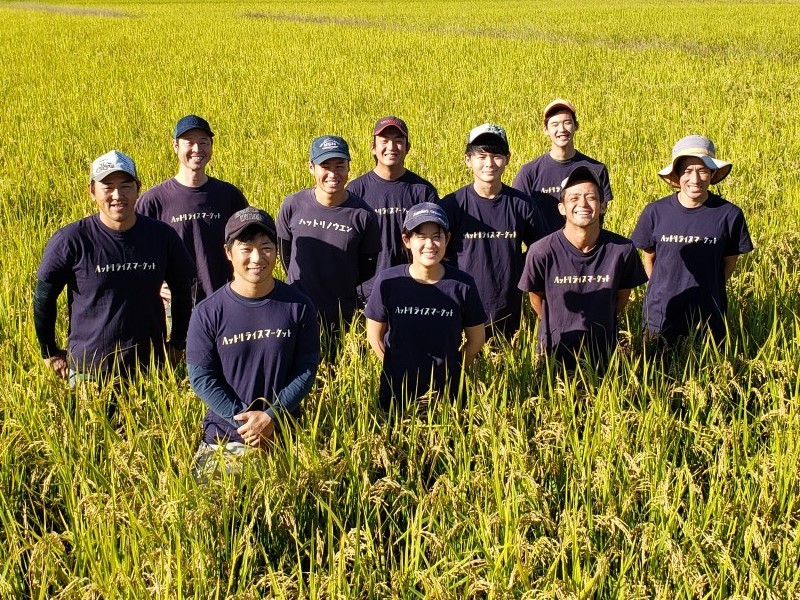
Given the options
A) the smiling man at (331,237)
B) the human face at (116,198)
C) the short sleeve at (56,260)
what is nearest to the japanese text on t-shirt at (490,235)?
the smiling man at (331,237)

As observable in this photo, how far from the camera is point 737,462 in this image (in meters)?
2.73

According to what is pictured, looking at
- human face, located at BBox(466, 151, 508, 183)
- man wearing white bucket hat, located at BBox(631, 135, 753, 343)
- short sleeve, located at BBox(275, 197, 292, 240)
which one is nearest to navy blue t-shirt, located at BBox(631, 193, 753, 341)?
man wearing white bucket hat, located at BBox(631, 135, 753, 343)

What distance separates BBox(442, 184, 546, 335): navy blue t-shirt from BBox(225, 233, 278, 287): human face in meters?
1.41

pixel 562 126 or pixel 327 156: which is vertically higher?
pixel 562 126

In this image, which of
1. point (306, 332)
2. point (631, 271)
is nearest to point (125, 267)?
point (306, 332)

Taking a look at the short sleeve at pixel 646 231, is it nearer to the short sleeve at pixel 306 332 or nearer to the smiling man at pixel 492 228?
the smiling man at pixel 492 228

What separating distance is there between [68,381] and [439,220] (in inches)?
74.9

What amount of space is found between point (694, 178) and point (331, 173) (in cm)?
197

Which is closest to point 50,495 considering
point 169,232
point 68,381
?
point 68,381

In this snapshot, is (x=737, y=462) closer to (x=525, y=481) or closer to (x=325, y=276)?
(x=525, y=481)

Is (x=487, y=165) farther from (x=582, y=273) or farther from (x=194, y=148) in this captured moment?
(x=194, y=148)

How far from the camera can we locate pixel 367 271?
14.0 feet

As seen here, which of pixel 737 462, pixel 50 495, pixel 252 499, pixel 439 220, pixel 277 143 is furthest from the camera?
pixel 277 143

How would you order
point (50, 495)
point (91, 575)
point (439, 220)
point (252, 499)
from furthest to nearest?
point (439, 220)
point (50, 495)
point (252, 499)
point (91, 575)
